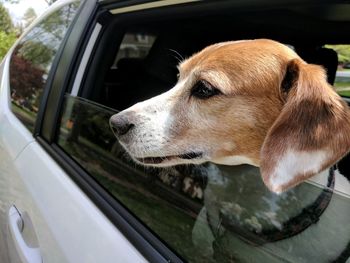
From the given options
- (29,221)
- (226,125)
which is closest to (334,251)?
(226,125)

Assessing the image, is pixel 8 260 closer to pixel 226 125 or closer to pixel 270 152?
pixel 226 125

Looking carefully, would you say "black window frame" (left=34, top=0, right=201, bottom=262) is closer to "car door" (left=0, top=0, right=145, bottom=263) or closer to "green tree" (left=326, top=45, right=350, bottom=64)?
"car door" (left=0, top=0, right=145, bottom=263)

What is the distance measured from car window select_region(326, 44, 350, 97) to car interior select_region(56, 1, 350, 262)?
31 mm

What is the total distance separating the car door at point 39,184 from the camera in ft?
5.99

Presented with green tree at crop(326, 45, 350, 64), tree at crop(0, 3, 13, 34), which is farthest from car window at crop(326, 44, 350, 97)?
tree at crop(0, 3, 13, 34)

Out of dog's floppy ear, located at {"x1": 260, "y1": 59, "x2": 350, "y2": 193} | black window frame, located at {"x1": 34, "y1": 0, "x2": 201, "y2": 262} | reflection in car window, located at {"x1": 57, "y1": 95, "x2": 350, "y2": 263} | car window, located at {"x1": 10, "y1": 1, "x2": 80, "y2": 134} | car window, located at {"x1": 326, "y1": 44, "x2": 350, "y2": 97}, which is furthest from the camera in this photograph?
car window, located at {"x1": 10, "y1": 1, "x2": 80, "y2": 134}

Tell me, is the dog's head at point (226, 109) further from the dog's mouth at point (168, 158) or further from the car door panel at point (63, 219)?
the car door panel at point (63, 219)

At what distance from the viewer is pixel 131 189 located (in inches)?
80.5

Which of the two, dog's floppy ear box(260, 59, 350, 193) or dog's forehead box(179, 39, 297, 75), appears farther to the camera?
dog's forehead box(179, 39, 297, 75)

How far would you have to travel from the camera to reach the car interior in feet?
4.69

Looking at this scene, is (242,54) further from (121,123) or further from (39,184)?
(39,184)

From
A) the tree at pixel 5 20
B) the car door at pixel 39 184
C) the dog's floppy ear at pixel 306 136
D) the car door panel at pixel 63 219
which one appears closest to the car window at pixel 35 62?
the car door at pixel 39 184

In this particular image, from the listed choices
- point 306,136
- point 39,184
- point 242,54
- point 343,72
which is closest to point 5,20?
point 39,184

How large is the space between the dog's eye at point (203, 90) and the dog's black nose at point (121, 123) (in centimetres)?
30
